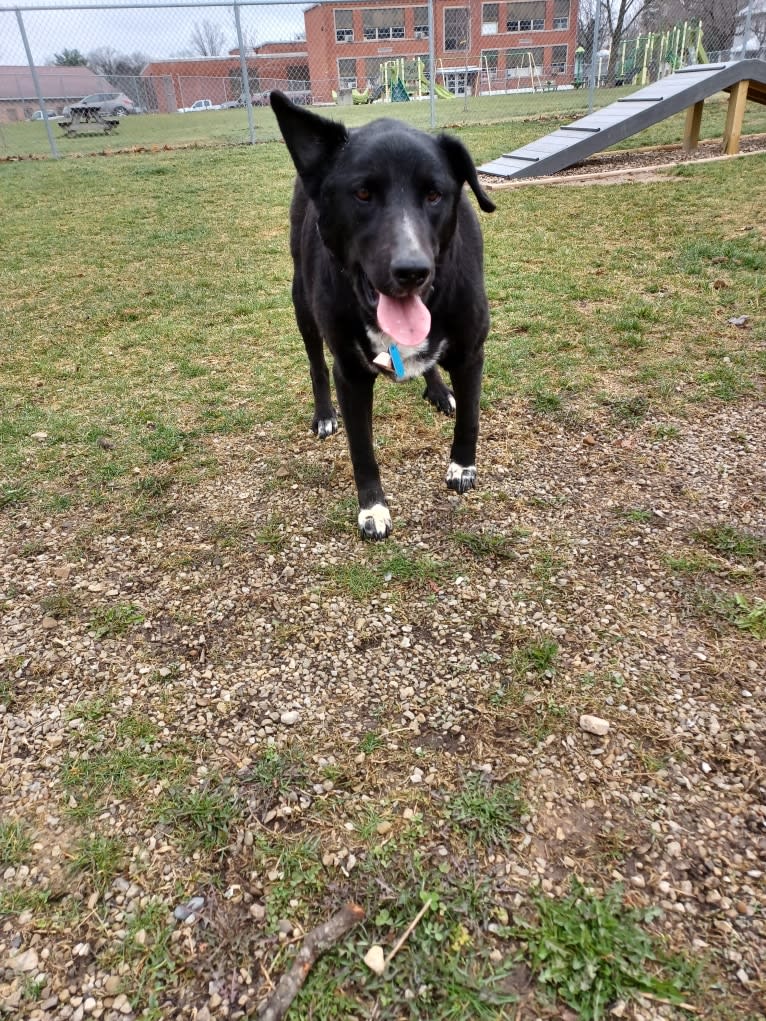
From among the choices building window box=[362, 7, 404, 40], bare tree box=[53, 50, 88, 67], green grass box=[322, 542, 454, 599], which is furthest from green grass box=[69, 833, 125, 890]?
building window box=[362, 7, 404, 40]

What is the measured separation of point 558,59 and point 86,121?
29966 mm

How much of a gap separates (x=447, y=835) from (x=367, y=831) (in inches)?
7.9

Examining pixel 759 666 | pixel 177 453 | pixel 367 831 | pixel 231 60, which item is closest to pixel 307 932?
pixel 367 831

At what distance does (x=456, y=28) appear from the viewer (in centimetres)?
3384

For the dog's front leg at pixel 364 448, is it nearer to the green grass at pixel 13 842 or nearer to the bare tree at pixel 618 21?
the green grass at pixel 13 842

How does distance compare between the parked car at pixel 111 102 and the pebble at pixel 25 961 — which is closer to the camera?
the pebble at pixel 25 961

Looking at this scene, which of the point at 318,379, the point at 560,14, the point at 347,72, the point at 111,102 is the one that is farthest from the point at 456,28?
the point at 318,379

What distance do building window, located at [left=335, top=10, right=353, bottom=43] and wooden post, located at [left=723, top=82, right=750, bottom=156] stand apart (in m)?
30.5

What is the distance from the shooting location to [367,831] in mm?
1615

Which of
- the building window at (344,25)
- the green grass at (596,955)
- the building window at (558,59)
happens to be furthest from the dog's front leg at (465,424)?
the building window at (558,59)

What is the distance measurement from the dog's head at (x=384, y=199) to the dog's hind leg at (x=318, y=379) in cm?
104

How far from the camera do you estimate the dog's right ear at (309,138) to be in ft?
6.96

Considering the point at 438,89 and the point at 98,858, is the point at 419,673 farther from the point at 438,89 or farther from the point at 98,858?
the point at 438,89

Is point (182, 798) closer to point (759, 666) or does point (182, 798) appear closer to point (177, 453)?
point (759, 666)
